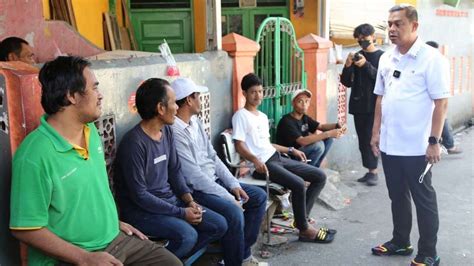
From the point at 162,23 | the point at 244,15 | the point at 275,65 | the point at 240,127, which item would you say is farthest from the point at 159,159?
the point at 162,23

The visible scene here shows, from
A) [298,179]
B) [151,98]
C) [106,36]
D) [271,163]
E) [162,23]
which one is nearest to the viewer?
[151,98]

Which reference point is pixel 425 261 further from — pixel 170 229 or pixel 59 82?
pixel 59 82

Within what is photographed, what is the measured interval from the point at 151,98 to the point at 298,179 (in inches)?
69.3

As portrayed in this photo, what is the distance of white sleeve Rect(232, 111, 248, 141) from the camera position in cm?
458

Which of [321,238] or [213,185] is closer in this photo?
[213,185]

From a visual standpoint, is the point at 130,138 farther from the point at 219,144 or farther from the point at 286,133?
the point at 286,133

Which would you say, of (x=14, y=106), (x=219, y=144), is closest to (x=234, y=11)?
(x=219, y=144)

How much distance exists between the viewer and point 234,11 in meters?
8.02

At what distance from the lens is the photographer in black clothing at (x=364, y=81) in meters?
6.15

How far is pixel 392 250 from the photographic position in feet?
14.2

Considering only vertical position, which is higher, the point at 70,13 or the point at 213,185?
the point at 70,13

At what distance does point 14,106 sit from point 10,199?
43 cm

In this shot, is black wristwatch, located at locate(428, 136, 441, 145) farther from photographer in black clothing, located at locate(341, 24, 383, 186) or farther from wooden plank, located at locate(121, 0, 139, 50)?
wooden plank, located at locate(121, 0, 139, 50)

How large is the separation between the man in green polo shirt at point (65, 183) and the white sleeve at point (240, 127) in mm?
2085
